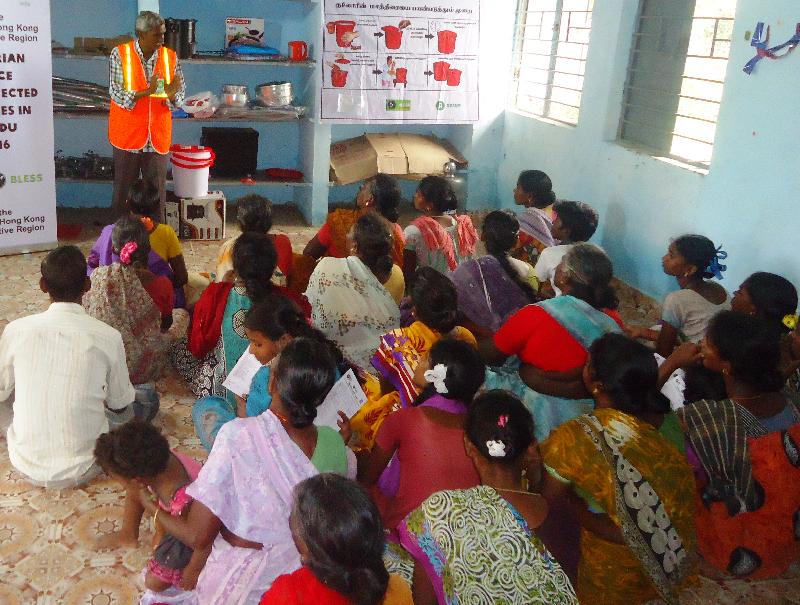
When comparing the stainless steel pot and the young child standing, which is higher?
the stainless steel pot

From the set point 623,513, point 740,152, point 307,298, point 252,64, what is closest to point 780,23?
point 740,152

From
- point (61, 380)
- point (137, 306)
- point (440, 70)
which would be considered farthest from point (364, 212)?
point (440, 70)

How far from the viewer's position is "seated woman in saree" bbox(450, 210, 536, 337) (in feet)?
11.2

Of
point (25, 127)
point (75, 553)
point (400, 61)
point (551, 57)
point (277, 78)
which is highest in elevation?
point (551, 57)

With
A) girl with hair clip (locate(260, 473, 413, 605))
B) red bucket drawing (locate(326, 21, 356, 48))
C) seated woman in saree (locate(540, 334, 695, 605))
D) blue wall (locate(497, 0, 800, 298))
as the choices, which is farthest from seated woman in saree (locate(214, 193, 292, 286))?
red bucket drawing (locate(326, 21, 356, 48))

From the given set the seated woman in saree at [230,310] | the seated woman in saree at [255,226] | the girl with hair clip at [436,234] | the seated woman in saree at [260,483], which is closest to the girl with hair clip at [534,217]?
the girl with hair clip at [436,234]

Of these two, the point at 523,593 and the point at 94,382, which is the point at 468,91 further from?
the point at 523,593

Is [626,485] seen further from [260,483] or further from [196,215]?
[196,215]

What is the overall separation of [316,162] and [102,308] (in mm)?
3291

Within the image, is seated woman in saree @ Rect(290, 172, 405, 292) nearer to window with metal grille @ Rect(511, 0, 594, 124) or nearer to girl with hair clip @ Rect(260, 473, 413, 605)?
window with metal grille @ Rect(511, 0, 594, 124)

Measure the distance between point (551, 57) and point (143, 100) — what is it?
120 inches

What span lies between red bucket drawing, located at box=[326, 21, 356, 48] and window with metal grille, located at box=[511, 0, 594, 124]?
1475mm

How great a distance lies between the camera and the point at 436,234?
397 cm

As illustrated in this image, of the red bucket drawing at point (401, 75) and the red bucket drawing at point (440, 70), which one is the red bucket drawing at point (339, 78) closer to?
the red bucket drawing at point (401, 75)
